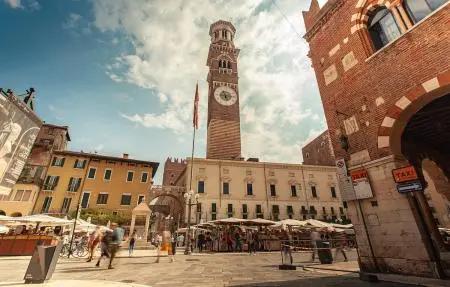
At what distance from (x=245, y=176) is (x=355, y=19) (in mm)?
29596

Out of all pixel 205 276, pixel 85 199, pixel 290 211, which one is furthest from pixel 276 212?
pixel 205 276

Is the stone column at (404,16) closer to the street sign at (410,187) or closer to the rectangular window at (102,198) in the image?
the street sign at (410,187)

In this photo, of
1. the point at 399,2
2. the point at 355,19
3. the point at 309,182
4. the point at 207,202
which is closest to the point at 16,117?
the point at 355,19

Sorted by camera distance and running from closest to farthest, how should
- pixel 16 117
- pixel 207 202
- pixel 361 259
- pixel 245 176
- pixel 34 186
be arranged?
pixel 361 259, pixel 16 117, pixel 34 186, pixel 207 202, pixel 245 176

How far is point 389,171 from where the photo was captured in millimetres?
7129

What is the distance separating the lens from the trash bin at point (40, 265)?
19.0 ft

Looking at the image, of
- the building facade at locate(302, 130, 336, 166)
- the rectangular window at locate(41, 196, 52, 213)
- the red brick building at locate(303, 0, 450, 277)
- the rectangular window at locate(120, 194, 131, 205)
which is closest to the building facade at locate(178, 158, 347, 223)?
the building facade at locate(302, 130, 336, 166)

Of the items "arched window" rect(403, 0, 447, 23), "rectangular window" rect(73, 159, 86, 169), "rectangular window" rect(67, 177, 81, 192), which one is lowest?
"arched window" rect(403, 0, 447, 23)

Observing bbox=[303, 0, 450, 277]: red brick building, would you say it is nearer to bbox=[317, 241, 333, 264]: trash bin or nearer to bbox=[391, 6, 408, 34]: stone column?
bbox=[391, 6, 408, 34]: stone column

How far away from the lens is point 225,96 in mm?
53062

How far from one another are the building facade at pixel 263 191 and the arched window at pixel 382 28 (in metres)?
28.9

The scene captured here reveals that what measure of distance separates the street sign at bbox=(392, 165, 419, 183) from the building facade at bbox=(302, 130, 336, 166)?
38.2 metres

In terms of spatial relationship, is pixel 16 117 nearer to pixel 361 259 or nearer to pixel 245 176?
pixel 361 259

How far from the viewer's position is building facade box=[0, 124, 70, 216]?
28.1 metres
